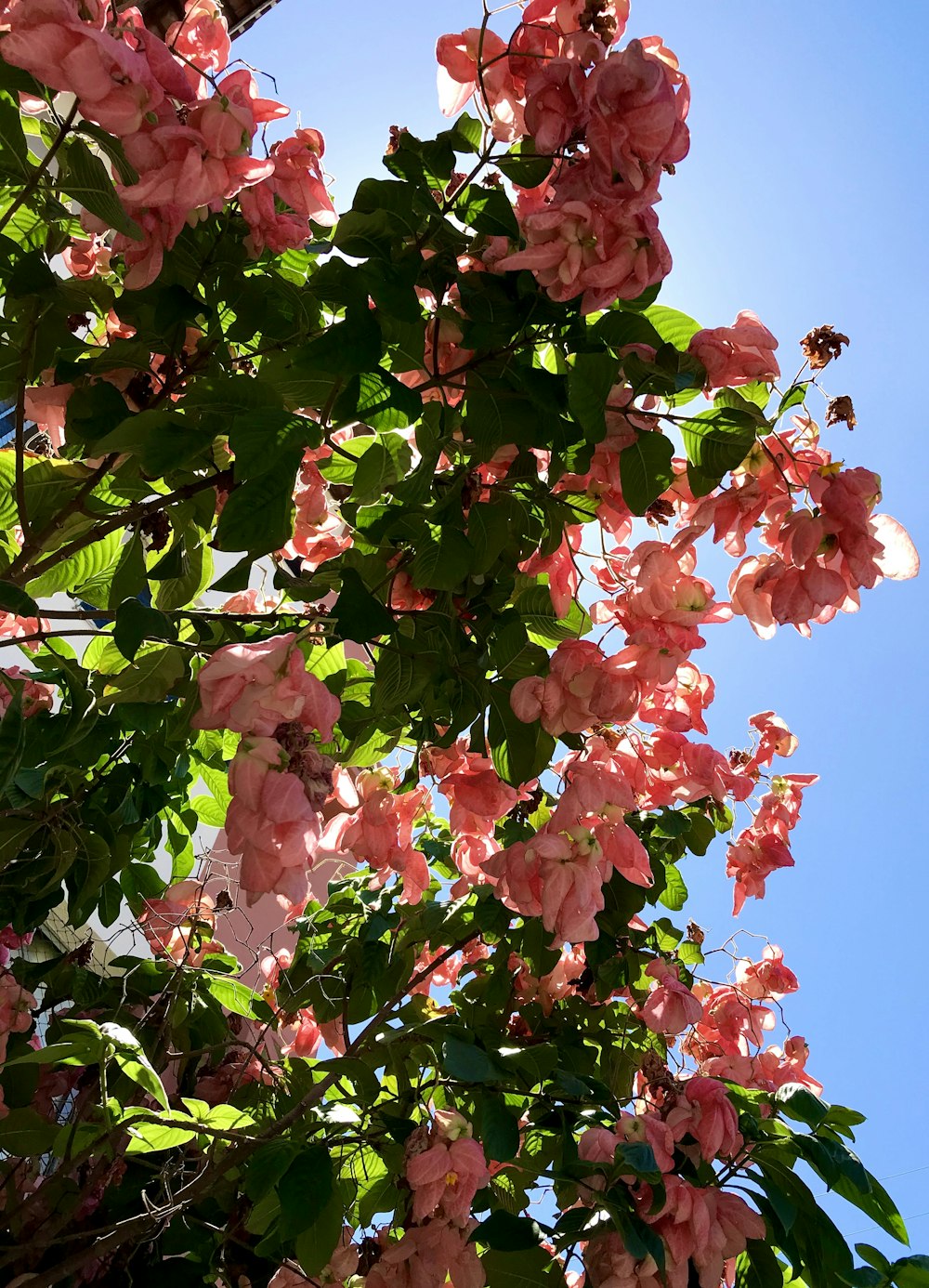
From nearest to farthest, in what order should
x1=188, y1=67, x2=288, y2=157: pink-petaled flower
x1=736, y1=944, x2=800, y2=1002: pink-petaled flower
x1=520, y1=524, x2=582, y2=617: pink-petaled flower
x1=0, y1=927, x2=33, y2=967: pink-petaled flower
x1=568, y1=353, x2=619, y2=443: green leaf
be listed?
x1=188, y1=67, x2=288, y2=157: pink-petaled flower < x1=568, y1=353, x2=619, y2=443: green leaf < x1=520, y1=524, x2=582, y2=617: pink-petaled flower < x1=0, y1=927, x2=33, y2=967: pink-petaled flower < x1=736, y1=944, x2=800, y2=1002: pink-petaled flower

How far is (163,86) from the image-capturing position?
0.85m

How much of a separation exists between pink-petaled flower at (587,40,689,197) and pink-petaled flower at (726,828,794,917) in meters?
1.32

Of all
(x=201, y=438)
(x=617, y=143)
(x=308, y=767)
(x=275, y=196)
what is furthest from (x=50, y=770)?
(x=617, y=143)

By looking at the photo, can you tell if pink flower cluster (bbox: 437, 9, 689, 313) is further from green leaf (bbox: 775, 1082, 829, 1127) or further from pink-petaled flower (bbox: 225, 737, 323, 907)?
green leaf (bbox: 775, 1082, 829, 1127)

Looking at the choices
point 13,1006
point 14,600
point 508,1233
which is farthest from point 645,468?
point 13,1006

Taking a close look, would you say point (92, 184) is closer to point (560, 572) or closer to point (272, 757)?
point (272, 757)

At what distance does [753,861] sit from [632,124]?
139 cm

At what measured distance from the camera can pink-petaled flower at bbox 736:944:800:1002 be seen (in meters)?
2.04

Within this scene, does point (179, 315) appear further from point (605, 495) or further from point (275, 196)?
point (605, 495)

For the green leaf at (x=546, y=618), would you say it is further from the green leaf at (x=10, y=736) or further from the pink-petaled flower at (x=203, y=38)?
the pink-petaled flower at (x=203, y=38)

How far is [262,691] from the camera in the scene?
29.9 inches

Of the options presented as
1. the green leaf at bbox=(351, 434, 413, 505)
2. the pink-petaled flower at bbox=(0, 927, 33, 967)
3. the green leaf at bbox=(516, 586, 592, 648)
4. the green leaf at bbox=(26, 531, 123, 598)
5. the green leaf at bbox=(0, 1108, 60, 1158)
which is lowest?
the green leaf at bbox=(0, 1108, 60, 1158)

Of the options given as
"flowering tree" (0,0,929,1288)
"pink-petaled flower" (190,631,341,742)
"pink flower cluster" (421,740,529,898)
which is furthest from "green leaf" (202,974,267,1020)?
"pink-petaled flower" (190,631,341,742)

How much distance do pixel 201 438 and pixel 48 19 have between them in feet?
1.13
